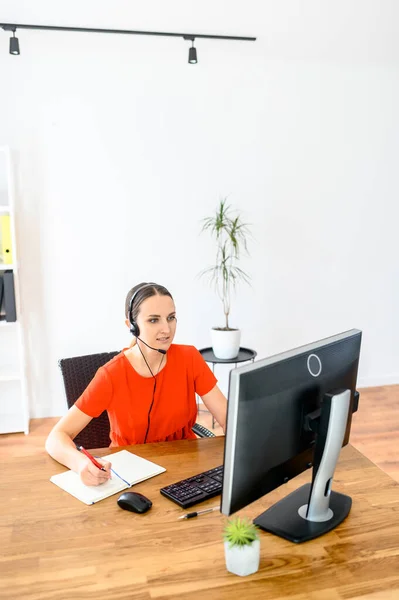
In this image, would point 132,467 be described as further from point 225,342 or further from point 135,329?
point 225,342

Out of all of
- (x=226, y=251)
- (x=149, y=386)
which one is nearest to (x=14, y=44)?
(x=226, y=251)

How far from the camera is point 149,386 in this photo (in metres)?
1.94

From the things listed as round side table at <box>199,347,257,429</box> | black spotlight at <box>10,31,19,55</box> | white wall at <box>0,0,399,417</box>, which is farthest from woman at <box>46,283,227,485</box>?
black spotlight at <box>10,31,19,55</box>

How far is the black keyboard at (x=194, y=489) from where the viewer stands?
1.49 metres

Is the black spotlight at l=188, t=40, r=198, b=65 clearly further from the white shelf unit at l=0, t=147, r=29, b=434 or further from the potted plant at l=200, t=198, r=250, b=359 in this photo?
the white shelf unit at l=0, t=147, r=29, b=434

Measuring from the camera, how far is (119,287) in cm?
404

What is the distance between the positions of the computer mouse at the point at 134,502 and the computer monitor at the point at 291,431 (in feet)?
0.90

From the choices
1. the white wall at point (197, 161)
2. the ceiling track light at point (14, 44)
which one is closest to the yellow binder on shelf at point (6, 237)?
the white wall at point (197, 161)

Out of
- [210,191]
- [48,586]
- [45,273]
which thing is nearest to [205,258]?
[210,191]

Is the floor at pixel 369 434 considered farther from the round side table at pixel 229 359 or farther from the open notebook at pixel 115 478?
the open notebook at pixel 115 478

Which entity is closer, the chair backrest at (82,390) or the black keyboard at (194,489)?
the black keyboard at (194,489)

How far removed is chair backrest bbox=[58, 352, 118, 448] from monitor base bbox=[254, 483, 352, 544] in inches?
36.5

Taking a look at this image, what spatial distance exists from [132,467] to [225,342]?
2026mm

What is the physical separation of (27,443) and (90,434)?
1.60m
